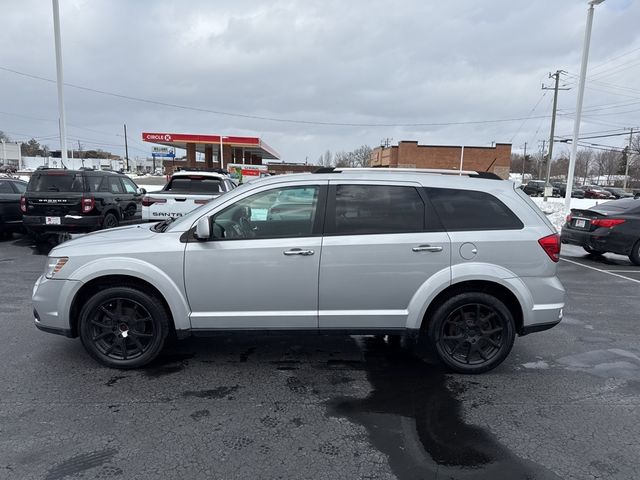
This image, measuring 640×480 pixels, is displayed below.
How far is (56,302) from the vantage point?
3.93 m

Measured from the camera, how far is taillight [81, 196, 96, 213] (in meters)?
9.86

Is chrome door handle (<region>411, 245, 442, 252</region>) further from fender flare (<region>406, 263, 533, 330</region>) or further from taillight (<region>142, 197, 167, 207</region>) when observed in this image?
taillight (<region>142, 197, 167, 207</region>)

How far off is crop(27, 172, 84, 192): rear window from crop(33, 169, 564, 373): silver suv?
266 inches

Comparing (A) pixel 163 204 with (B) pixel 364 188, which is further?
(A) pixel 163 204

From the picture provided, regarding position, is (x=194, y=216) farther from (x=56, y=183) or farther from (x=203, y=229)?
(x=56, y=183)

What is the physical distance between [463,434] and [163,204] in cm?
782

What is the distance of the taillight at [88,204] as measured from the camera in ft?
32.3

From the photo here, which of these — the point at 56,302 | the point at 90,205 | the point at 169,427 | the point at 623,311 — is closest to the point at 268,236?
the point at 169,427

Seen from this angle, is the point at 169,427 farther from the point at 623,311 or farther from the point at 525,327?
the point at 623,311

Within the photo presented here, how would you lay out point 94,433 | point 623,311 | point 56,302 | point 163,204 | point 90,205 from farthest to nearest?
1. point 90,205
2. point 163,204
3. point 623,311
4. point 56,302
5. point 94,433

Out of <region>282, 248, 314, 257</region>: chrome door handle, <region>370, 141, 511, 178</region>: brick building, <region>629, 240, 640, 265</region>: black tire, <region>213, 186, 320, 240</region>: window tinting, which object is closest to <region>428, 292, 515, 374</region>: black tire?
<region>282, 248, 314, 257</region>: chrome door handle

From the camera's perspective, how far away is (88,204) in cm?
991

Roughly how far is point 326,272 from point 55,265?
95.3 inches

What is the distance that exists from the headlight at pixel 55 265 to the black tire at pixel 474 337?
132 inches
